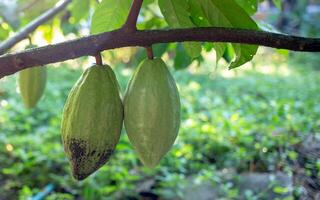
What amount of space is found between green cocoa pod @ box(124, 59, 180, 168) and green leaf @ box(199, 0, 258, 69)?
0.16 m

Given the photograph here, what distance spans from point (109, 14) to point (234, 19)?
0.41 meters

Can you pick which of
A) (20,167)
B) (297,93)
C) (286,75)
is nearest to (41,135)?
(20,167)

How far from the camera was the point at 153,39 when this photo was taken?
0.94 m

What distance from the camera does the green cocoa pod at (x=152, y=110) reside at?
102cm

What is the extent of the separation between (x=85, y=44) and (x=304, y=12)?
8965 mm

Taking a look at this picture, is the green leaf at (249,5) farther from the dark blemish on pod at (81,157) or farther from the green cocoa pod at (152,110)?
the dark blemish on pod at (81,157)

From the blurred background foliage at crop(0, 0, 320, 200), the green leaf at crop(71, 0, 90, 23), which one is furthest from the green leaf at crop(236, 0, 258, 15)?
the green leaf at crop(71, 0, 90, 23)

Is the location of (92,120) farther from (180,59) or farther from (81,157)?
(180,59)

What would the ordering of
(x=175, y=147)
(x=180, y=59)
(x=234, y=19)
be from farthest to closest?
(x=175, y=147)
(x=180, y=59)
(x=234, y=19)

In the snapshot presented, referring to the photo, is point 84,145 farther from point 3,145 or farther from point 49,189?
point 3,145

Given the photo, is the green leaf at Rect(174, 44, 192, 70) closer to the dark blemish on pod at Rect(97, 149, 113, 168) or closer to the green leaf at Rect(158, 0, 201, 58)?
the green leaf at Rect(158, 0, 201, 58)

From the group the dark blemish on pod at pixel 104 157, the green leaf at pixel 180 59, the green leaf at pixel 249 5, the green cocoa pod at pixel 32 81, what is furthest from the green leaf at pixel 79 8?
the dark blemish on pod at pixel 104 157

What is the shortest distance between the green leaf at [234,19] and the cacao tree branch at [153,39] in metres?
0.13

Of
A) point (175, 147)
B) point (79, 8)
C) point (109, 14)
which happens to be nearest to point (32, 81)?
point (109, 14)
